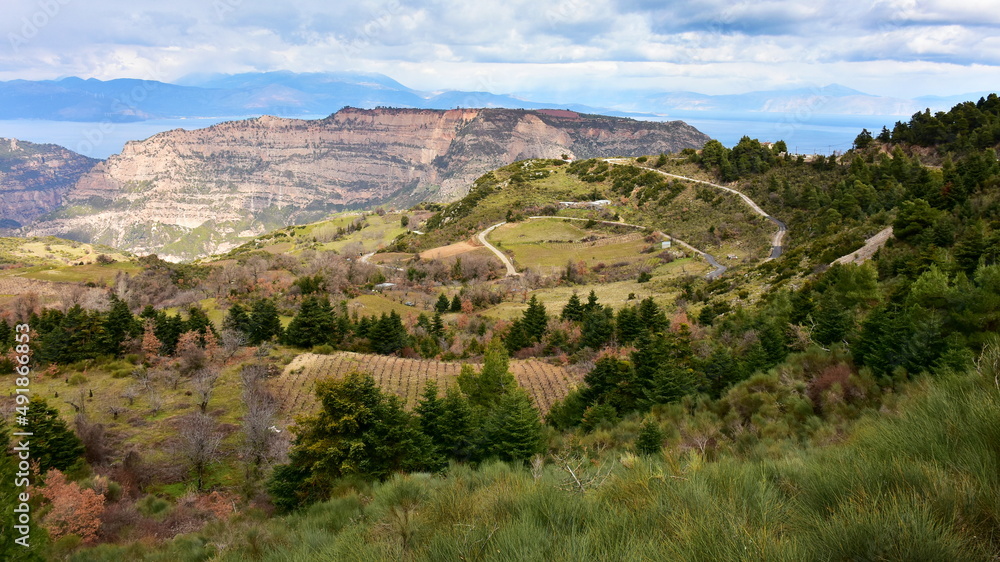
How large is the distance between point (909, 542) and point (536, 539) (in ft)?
5.44

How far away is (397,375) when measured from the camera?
26250 mm

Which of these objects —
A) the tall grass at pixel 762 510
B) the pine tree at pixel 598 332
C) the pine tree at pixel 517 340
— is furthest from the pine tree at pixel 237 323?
the tall grass at pixel 762 510

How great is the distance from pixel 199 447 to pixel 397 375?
37.2 ft

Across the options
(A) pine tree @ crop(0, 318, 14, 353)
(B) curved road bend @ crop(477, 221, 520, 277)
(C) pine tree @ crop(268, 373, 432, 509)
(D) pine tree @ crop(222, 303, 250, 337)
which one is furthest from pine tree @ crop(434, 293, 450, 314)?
(C) pine tree @ crop(268, 373, 432, 509)

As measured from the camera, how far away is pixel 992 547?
2.14m

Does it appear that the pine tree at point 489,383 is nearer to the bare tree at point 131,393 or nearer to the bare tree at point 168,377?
the bare tree at point 168,377

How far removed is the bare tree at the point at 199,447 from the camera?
615 inches

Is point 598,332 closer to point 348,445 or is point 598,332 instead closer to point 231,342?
point 348,445

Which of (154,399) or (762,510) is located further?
(154,399)

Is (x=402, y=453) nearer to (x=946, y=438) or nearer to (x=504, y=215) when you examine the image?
(x=946, y=438)

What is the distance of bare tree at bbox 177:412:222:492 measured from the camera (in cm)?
1561

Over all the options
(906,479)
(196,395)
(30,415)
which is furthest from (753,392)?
(196,395)

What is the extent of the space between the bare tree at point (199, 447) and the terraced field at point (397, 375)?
14.4 ft

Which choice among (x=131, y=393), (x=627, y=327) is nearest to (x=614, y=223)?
(x=627, y=327)
